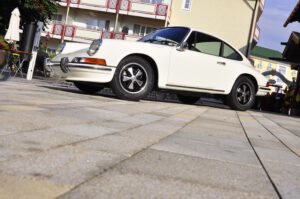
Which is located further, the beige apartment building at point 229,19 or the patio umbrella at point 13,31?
the beige apartment building at point 229,19

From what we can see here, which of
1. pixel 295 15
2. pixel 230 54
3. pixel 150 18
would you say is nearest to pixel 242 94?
pixel 230 54

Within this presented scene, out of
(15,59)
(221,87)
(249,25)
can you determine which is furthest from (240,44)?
(221,87)

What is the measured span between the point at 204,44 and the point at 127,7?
2980 centimetres

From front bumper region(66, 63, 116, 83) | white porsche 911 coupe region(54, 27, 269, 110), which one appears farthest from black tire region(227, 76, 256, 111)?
front bumper region(66, 63, 116, 83)

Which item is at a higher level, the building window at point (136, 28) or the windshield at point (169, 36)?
the building window at point (136, 28)

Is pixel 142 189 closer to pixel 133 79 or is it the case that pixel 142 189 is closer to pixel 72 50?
pixel 133 79

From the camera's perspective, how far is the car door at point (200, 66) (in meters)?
8.72

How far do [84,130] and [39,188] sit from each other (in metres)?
1.72

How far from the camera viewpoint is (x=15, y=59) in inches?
600

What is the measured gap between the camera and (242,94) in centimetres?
1013

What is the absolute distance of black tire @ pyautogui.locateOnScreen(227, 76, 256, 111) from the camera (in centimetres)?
993

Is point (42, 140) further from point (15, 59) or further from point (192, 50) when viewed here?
point (15, 59)

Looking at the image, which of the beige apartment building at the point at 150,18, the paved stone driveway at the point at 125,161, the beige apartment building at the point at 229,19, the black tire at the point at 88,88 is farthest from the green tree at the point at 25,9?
the beige apartment building at the point at 229,19

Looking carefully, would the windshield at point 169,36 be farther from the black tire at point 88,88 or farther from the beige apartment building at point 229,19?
the beige apartment building at point 229,19
